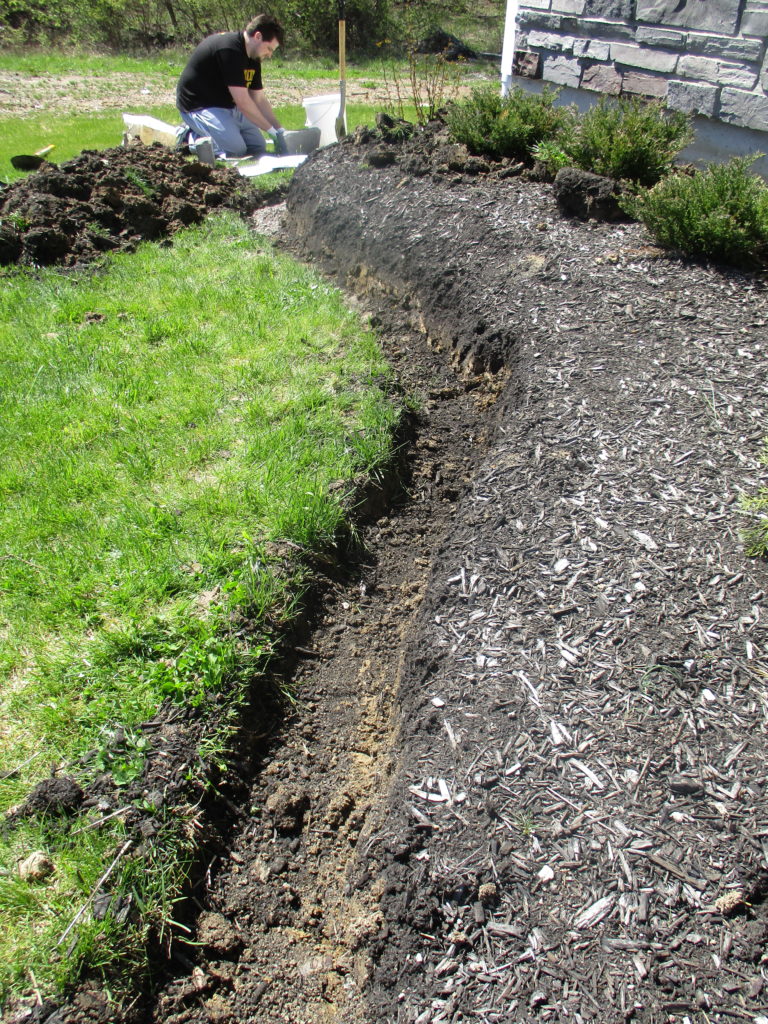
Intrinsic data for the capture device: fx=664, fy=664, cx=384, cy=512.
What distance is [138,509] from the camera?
3109 millimetres

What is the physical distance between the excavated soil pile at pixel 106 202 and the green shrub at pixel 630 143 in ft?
12.4

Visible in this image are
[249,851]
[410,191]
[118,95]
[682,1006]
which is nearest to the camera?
Result: [682,1006]

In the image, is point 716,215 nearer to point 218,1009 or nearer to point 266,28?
point 218,1009

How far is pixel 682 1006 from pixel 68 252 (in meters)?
6.56

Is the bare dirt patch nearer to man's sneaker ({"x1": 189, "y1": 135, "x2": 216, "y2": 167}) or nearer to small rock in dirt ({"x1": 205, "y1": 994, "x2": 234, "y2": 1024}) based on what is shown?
man's sneaker ({"x1": 189, "y1": 135, "x2": 216, "y2": 167})

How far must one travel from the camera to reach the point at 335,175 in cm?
648

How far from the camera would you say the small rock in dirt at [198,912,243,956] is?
200 centimetres

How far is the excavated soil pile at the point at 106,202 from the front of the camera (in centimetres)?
580

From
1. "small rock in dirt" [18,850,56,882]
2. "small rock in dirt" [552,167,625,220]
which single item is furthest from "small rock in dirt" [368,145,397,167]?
"small rock in dirt" [18,850,56,882]

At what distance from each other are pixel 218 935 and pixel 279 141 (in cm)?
910

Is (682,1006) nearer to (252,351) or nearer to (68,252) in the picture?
(252,351)

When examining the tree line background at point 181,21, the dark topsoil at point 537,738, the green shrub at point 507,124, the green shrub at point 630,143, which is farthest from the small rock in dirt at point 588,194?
the tree line background at point 181,21

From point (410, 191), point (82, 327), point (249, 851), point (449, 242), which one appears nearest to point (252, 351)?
point (82, 327)

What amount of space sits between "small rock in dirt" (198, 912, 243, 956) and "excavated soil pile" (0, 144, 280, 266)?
550 cm
